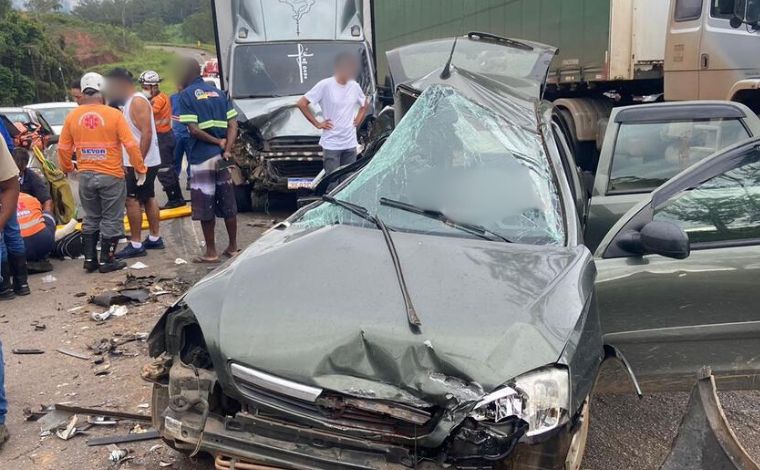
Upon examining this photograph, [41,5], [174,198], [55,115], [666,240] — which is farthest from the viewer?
[41,5]

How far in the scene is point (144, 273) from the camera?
653cm

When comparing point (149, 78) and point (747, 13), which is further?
point (149, 78)

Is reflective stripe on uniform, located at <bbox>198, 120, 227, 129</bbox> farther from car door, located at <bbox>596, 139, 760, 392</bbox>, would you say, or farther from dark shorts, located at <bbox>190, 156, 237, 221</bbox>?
car door, located at <bbox>596, 139, 760, 392</bbox>

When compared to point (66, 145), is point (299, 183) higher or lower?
lower

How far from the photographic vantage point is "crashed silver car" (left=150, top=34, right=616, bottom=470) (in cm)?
229

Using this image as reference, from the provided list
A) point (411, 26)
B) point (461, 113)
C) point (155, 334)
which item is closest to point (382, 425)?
point (155, 334)

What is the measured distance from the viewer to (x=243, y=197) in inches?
358

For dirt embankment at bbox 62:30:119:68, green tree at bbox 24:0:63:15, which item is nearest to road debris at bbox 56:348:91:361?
dirt embankment at bbox 62:30:119:68

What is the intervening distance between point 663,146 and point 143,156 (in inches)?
203

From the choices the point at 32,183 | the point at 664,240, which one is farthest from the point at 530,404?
the point at 32,183

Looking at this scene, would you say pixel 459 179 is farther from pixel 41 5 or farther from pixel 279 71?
pixel 41 5

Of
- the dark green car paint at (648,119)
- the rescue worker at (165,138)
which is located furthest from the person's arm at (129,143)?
the dark green car paint at (648,119)

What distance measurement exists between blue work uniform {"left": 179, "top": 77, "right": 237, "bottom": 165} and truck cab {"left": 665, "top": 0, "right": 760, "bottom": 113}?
587 centimetres

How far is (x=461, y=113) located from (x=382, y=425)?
6.55 ft
